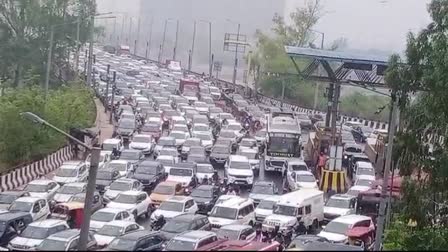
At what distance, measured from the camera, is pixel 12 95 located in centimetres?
3497

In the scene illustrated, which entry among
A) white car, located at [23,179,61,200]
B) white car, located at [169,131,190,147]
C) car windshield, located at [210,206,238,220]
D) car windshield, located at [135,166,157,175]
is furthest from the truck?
white car, located at [23,179,61,200]

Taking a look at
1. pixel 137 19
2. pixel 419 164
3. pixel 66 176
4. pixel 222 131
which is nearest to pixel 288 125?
pixel 222 131

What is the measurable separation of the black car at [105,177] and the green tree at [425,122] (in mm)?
10199

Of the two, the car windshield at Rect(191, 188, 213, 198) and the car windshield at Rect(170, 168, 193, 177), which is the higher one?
the car windshield at Rect(170, 168, 193, 177)

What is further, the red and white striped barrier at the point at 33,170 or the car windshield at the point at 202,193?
the red and white striped barrier at the point at 33,170

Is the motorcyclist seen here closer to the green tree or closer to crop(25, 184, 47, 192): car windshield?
crop(25, 184, 47, 192): car windshield

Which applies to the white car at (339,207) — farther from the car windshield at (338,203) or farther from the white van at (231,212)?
the white van at (231,212)

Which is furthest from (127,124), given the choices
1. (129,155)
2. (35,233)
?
(35,233)

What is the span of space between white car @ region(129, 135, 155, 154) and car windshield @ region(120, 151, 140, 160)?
2396mm

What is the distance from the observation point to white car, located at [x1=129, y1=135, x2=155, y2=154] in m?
35.4

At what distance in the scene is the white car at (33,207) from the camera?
22391 mm

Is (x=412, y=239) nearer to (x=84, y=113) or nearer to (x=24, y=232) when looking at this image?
(x=24, y=232)

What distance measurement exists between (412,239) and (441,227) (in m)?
2.42

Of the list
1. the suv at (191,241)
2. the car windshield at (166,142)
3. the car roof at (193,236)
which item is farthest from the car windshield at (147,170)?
the suv at (191,241)
